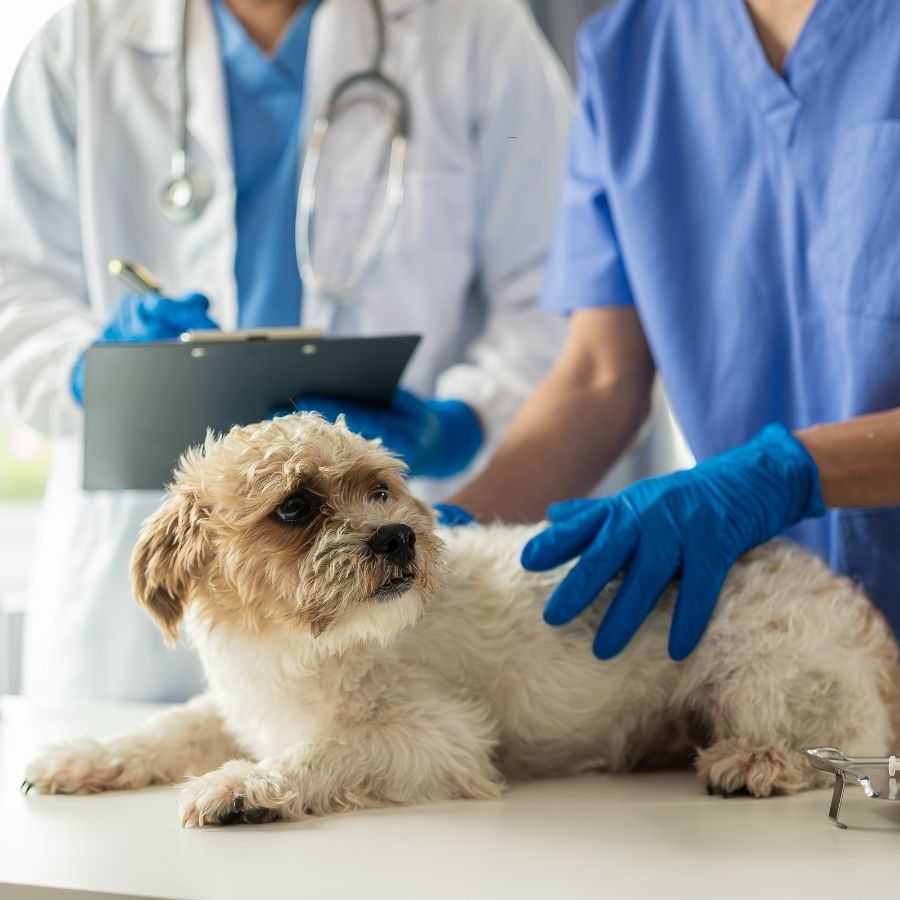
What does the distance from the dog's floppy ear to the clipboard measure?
0.53 feet

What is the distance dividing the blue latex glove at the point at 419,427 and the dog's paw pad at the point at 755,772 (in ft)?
1.87

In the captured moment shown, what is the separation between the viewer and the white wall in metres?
1.93

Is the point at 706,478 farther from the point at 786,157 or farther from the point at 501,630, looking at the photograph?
the point at 786,157

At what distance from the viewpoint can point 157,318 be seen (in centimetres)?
147

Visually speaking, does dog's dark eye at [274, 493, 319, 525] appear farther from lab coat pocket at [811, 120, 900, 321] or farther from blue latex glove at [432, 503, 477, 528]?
lab coat pocket at [811, 120, 900, 321]

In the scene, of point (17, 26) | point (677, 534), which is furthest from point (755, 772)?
point (17, 26)

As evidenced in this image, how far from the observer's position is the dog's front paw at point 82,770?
107cm

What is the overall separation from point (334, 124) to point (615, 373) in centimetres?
73

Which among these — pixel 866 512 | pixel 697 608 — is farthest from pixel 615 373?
pixel 697 608

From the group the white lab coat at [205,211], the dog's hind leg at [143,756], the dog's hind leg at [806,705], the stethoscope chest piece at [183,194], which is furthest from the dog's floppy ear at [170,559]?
the stethoscope chest piece at [183,194]

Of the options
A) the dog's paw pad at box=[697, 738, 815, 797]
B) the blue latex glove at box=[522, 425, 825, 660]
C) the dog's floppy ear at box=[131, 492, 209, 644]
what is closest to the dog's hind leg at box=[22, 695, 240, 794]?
the dog's floppy ear at box=[131, 492, 209, 644]

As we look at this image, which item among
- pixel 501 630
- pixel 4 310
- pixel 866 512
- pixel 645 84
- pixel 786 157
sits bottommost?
pixel 501 630

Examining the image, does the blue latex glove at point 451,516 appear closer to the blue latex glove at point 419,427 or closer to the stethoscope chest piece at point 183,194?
the blue latex glove at point 419,427

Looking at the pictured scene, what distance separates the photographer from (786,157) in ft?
4.66
